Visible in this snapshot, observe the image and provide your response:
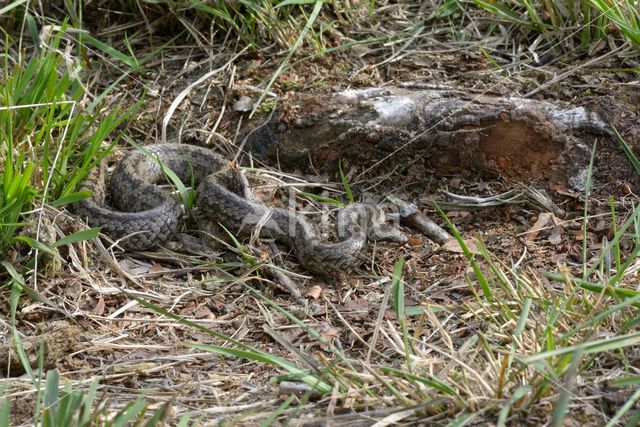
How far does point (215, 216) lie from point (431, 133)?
1.68 m

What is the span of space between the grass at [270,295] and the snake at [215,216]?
0.56 feet

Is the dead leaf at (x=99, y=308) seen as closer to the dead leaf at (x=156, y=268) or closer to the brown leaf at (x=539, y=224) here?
the dead leaf at (x=156, y=268)

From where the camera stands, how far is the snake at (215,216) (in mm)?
5391

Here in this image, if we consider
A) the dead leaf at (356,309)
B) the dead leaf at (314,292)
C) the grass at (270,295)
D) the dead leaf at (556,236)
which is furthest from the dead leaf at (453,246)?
the dead leaf at (314,292)

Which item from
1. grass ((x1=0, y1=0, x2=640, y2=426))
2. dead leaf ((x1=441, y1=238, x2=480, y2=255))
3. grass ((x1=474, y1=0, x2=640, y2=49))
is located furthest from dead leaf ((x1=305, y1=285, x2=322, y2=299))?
grass ((x1=474, y1=0, x2=640, y2=49))

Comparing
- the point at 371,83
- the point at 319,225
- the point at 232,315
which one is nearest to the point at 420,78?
the point at 371,83

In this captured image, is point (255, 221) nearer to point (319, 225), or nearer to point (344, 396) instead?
point (319, 225)

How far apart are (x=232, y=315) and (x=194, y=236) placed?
1.06 metres

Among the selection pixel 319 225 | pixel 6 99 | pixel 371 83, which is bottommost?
pixel 319 225

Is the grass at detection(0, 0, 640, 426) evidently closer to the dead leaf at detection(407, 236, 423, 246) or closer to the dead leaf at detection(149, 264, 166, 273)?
the dead leaf at detection(149, 264, 166, 273)

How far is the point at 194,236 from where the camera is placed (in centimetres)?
580

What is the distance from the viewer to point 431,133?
19.7ft

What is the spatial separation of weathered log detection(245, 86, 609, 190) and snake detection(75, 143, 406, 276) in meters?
0.55

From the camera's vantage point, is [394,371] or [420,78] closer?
[394,371]
